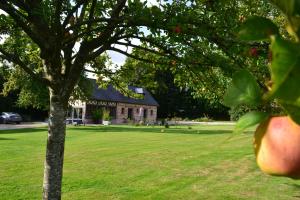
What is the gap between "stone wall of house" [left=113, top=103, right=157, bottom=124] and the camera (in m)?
67.6

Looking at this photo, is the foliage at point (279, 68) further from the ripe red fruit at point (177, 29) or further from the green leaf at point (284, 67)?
the ripe red fruit at point (177, 29)

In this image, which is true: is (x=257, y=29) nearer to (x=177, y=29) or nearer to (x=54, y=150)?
(x=177, y=29)

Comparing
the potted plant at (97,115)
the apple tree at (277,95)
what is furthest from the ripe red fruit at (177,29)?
the potted plant at (97,115)

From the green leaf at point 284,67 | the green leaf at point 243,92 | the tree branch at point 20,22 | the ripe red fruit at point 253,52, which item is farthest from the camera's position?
the tree branch at point 20,22

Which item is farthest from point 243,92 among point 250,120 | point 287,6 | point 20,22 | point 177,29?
point 20,22

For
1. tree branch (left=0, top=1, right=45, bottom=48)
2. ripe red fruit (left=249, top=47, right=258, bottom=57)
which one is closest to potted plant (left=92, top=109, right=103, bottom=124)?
tree branch (left=0, top=1, right=45, bottom=48)

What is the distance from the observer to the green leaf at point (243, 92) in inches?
26.2

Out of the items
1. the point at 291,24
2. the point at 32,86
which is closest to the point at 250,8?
the point at 291,24

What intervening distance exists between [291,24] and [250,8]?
5366mm

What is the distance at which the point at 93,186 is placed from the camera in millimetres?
13664

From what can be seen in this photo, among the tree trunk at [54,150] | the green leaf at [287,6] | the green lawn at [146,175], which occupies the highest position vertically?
the green leaf at [287,6]

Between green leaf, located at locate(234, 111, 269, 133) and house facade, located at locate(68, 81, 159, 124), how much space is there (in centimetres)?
5580

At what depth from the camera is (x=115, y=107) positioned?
67.1 meters

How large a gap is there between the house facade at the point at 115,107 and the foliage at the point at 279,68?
183ft
